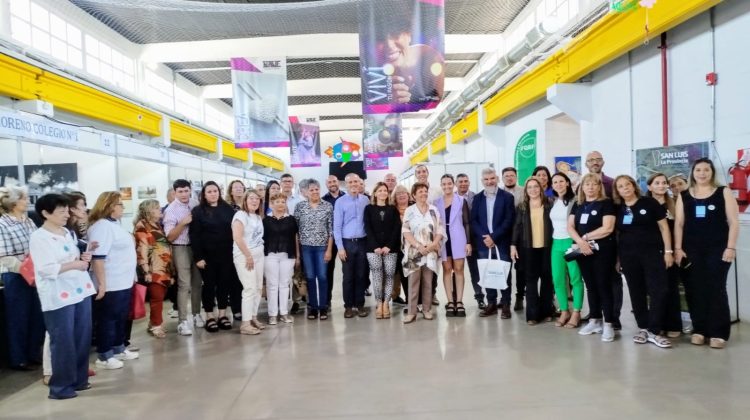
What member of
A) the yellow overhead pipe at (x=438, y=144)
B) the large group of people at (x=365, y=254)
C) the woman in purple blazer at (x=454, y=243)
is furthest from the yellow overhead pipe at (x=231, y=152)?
the woman in purple blazer at (x=454, y=243)

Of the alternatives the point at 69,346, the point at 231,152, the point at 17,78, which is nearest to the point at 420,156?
the point at 231,152

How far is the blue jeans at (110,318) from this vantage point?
3.65m

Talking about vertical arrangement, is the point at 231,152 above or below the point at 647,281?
above

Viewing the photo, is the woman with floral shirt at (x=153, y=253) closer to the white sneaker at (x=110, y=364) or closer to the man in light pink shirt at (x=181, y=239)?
the man in light pink shirt at (x=181, y=239)

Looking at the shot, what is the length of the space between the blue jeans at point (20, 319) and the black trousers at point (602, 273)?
4389 millimetres

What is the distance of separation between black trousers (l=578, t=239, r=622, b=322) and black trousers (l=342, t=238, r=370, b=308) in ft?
6.69

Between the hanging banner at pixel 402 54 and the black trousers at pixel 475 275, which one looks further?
the hanging banner at pixel 402 54

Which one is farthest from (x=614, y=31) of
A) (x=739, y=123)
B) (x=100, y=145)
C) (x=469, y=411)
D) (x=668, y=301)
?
(x=100, y=145)

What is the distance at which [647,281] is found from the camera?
3787mm

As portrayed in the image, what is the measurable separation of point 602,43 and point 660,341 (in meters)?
3.77

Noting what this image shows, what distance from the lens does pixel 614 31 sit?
5.67 metres

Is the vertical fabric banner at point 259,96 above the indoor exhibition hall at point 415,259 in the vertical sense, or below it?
above

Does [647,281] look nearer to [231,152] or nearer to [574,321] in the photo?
[574,321]

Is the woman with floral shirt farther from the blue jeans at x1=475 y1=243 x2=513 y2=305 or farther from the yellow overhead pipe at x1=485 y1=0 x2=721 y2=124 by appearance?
the yellow overhead pipe at x1=485 y1=0 x2=721 y2=124
